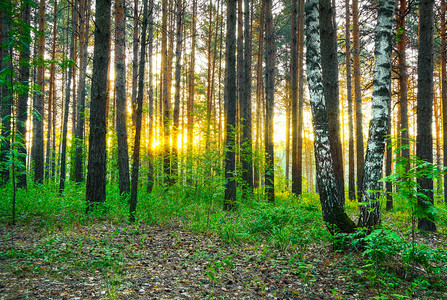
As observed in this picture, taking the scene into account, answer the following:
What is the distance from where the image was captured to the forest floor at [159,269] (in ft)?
10.7

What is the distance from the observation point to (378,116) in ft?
15.2

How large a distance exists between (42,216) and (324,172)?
7236 millimetres

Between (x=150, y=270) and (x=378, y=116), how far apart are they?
493cm

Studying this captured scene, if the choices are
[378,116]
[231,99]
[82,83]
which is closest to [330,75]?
[378,116]

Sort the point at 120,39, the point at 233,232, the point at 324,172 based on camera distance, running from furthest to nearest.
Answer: the point at 120,39
the point at 233,232
the point at 324,172

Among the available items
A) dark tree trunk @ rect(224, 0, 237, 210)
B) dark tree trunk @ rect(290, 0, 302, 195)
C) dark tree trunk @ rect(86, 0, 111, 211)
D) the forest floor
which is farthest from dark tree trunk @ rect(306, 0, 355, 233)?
dark tree trunk @ rect(290, 0, 302, 195)

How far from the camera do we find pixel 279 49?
21328 mm

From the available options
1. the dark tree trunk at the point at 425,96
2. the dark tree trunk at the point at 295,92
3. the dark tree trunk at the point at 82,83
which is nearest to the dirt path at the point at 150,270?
the dark tree trunk at the point at 425,96

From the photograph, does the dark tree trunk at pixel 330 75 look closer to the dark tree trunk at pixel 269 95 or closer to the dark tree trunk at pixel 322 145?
the dark tree trunk at pixel 322 145

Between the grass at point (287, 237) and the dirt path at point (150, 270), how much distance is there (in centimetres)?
9

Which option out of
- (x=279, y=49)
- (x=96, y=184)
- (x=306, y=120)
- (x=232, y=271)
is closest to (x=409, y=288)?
(x=232, y=271)

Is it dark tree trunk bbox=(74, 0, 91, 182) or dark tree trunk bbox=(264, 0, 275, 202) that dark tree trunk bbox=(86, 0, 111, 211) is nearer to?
dark tree trunk bbox=(74, 0, 91, 182)

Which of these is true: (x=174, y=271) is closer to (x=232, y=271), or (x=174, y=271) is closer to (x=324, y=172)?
(x=232, y=271)

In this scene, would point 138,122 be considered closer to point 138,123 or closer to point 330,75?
point 138,123
